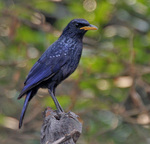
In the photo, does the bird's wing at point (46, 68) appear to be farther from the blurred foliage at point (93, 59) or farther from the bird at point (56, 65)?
the blurred foliage at point (93, 59)

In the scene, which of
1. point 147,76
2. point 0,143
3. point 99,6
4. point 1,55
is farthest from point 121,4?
point 0,143

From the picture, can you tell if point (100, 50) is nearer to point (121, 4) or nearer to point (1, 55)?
point (121, 4)

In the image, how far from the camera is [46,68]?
4.73 meters

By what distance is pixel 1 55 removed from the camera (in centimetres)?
658

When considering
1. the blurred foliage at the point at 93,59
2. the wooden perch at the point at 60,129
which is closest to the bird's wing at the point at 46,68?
the wooden perch at the point at 60,129

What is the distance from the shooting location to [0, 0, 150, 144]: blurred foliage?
611cm

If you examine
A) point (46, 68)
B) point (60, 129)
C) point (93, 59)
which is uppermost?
point (60, 129)

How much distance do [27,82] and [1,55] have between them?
6.99 feet

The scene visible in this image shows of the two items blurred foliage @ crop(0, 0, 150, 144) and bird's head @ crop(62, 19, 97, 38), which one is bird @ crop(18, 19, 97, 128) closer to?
bird's head @ crop(62, 19, 97, 38)

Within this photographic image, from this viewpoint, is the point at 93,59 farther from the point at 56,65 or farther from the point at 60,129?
the point at 60,129

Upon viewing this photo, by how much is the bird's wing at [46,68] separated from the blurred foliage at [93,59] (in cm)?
117

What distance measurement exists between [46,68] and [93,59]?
4.85 feet

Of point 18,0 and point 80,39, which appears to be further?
point 18,0

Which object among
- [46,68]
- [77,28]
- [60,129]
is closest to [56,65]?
[46,68]
